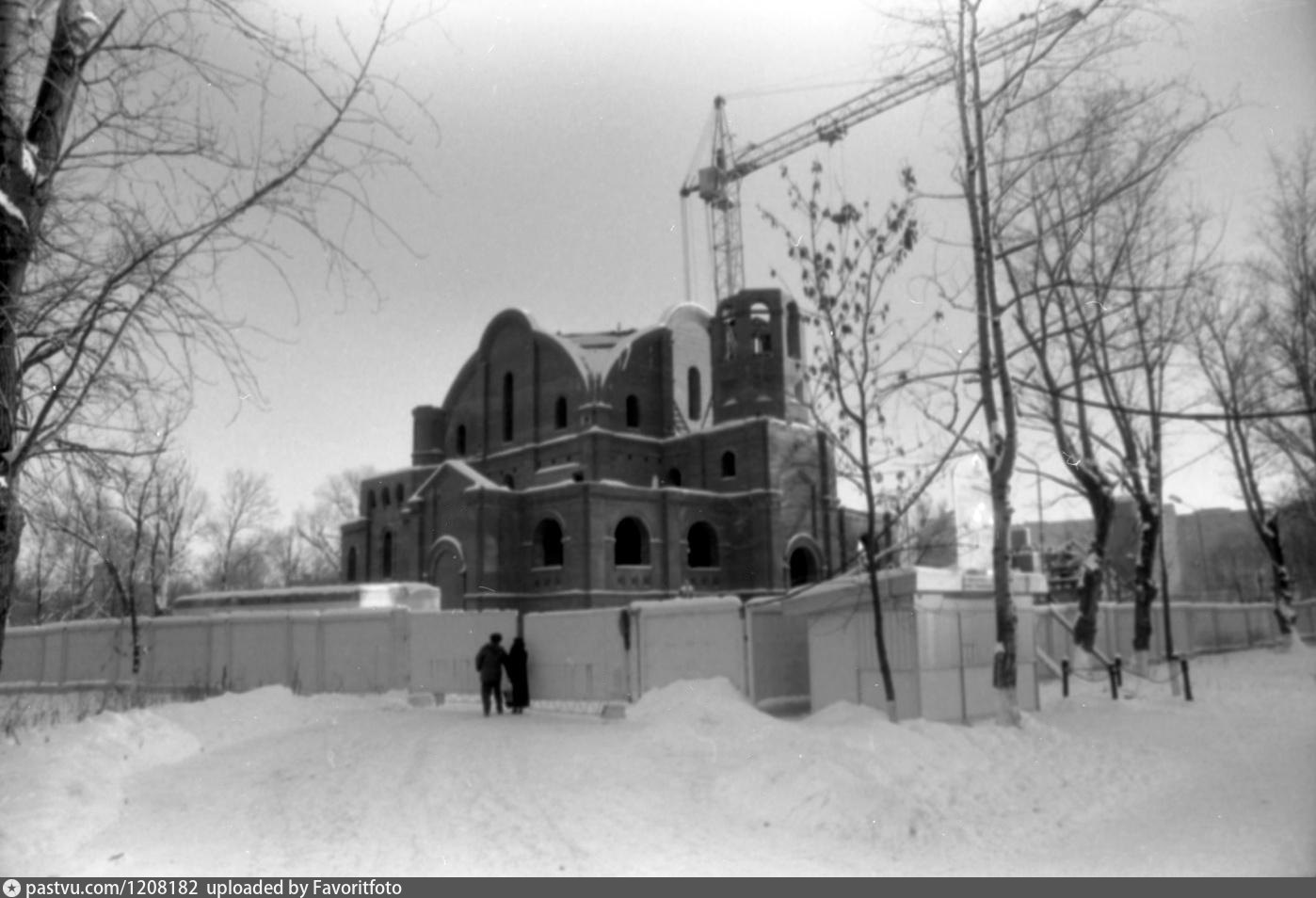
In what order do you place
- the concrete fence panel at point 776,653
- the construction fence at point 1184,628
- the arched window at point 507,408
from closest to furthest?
1. the concrete fence panel at point 776,653
2. the construction fence at point 1184,628
3. the arched window at point 507,408

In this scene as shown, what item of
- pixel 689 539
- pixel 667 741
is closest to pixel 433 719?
pixel 667 741

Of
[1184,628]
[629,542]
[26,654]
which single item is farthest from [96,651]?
[1184,628]

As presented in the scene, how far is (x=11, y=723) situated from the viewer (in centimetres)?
1073

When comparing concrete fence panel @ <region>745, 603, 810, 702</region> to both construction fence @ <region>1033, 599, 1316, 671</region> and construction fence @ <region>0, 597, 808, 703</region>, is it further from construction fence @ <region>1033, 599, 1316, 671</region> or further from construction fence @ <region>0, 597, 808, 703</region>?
construction fence @ <region>1033, 599, 1316, 671</region>

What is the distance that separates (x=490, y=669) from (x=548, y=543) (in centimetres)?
2277

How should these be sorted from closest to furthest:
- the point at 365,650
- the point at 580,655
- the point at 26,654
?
the point at 580,655
the point at 365,650
the point at 26,654

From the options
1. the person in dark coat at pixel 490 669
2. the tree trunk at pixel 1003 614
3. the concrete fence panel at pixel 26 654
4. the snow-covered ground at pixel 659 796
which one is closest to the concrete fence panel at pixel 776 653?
the snow-covered ground at pixel 659 796

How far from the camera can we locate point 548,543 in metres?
37.4

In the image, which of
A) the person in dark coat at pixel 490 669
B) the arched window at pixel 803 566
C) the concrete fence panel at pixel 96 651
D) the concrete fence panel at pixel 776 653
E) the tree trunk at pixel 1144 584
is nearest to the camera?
the concrete fence panel at pixel 776 653

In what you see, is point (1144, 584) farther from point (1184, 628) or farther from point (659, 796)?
point (659, 796)

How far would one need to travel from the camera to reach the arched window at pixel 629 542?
37031 mm

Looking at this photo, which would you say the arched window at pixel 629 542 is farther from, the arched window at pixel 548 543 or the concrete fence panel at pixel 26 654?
the concrete fence panel at pixel 26 654

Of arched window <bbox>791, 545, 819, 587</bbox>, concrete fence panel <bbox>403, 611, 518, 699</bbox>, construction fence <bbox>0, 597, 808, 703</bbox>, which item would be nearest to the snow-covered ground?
construction fence <bbox>0, 597, 808, 703</bbox>

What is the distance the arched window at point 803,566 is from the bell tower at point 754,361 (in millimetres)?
5495
